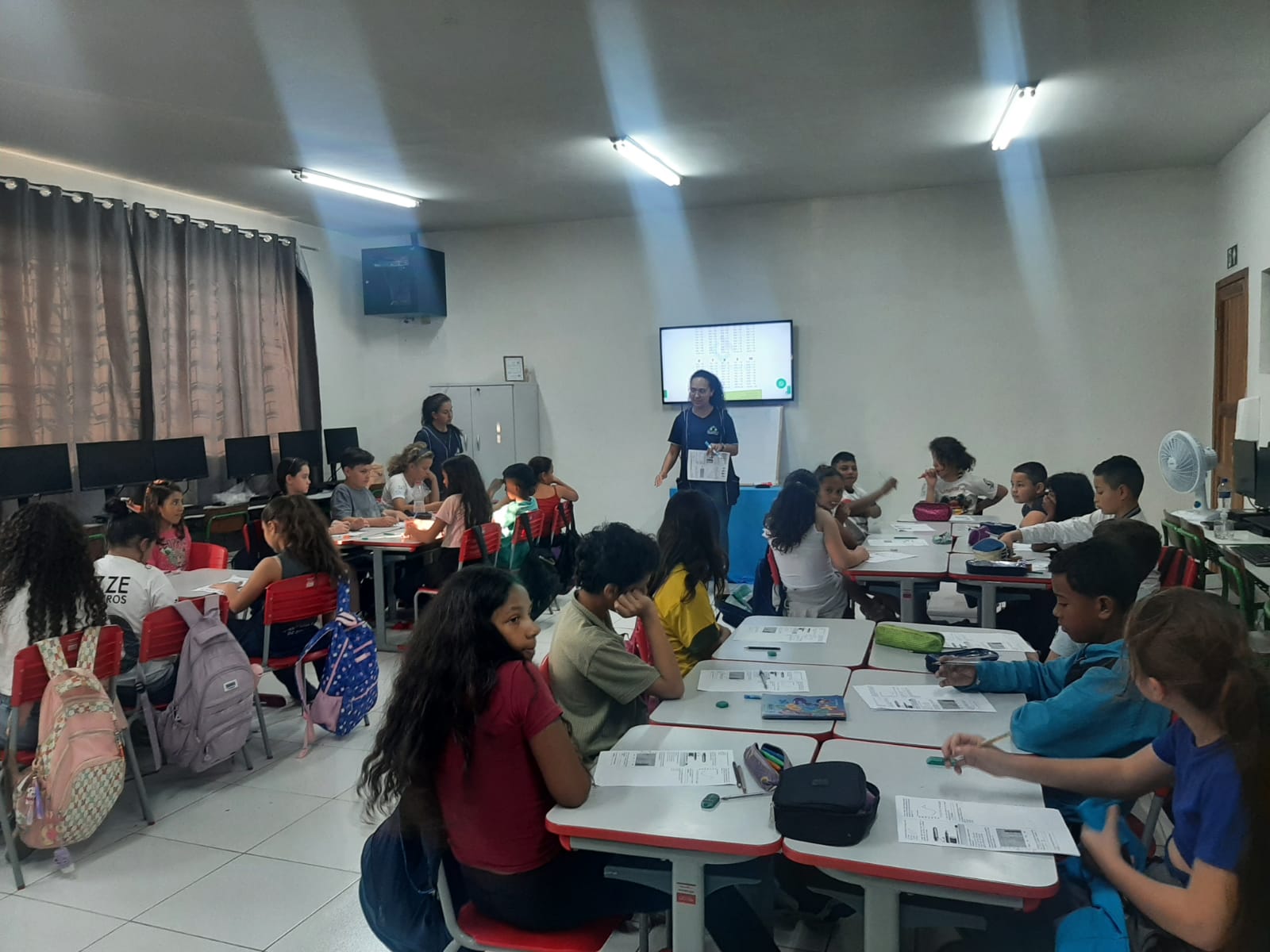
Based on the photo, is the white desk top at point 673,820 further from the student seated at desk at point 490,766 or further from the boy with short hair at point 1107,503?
the boy with short hair at point 1107,503

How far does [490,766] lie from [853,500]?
4.45m

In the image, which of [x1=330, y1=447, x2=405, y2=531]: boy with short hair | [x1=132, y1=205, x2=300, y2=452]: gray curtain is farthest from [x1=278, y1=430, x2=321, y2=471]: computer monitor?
[x1=330, y1=447, x2=405, y2=531]: boy with short hair

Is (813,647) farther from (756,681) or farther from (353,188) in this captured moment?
(353,188)

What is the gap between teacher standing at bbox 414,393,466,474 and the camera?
7500 mm

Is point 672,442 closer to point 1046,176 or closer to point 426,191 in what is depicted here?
point 426,191

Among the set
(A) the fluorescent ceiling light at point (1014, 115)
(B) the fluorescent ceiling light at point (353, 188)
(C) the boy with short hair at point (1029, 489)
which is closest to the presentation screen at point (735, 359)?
(A) the fluorescent ceiling light at point (1014, 115)

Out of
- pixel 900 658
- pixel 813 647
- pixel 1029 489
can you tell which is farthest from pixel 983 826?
pixel 1029 489

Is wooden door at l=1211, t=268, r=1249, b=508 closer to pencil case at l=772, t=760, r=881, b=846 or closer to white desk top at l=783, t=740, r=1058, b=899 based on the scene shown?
white desk top at l=783, t=740, r=1058, b=899

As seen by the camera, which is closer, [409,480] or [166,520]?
[166,520]

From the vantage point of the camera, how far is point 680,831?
64.5 inches

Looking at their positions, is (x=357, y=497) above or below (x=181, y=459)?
below

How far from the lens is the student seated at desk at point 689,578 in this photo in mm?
2861

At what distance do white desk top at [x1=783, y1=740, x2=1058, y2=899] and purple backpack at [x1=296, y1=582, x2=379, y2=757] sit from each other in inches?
105

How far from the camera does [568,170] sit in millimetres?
6371
